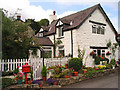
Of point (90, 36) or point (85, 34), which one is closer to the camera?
point (85, 34)

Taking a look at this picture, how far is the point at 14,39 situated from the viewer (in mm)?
9461

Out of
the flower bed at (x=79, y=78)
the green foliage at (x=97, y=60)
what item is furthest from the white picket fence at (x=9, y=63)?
the green foliage at (x=97, y=60)

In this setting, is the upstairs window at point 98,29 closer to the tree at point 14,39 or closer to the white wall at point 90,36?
the white wall at point 90,36

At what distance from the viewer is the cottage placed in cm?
1432

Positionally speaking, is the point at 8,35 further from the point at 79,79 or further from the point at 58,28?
the point at 58,28

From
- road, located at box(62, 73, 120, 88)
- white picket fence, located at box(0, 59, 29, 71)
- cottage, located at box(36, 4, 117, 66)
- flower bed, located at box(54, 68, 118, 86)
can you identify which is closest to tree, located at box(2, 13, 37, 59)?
white picket fence, located at box(0, 59, 29, 71)

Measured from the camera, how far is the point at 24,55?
10.3m

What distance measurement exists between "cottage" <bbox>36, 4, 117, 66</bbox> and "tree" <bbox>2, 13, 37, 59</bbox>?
19.1 ft

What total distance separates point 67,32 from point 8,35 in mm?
7965

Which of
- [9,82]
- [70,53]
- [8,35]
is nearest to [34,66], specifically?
[9,82]

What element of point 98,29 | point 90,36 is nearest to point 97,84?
point 90,36

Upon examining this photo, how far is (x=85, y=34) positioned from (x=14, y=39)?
8.72m

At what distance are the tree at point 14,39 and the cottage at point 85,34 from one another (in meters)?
5.83

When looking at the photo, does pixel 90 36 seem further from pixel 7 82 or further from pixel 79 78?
pixel 7 82
